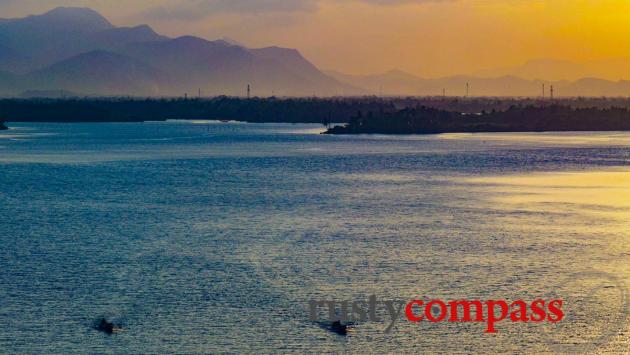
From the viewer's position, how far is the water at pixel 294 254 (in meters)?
23.1

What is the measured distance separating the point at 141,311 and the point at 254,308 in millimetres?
2888

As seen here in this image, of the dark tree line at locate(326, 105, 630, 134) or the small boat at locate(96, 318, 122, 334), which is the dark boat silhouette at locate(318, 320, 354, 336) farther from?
the dark tree line at locate(326, 105, 630, 134)

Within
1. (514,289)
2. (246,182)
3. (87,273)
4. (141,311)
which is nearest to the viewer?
(141,311)

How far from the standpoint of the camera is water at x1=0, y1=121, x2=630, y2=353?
23078 mm

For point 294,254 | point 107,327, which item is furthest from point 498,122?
point 107,327

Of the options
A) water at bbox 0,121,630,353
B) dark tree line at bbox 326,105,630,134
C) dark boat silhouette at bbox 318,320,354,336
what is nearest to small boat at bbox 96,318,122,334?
water at bbox 0,121,630,353

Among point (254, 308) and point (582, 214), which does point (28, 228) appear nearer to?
point (254, 308)

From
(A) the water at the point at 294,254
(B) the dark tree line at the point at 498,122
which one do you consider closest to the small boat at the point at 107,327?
(A) the water at the point at 294,254

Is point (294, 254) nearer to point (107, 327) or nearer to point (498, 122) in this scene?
point (107, 327)

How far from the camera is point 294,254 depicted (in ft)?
107

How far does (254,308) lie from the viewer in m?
25.2

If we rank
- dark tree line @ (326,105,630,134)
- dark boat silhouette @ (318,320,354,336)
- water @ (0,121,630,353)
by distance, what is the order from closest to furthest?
1. water @ (0,121,630,353)
2. dark boat silhouette @ (318,320,354,336)
3. dark tree line @ (326,105,630,134)

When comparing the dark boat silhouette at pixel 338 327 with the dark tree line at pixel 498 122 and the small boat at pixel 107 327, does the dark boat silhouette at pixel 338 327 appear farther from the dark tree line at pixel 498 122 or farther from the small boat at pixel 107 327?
the dark tree line at pixel 498 122

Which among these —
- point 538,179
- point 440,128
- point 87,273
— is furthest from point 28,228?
point 440,128
